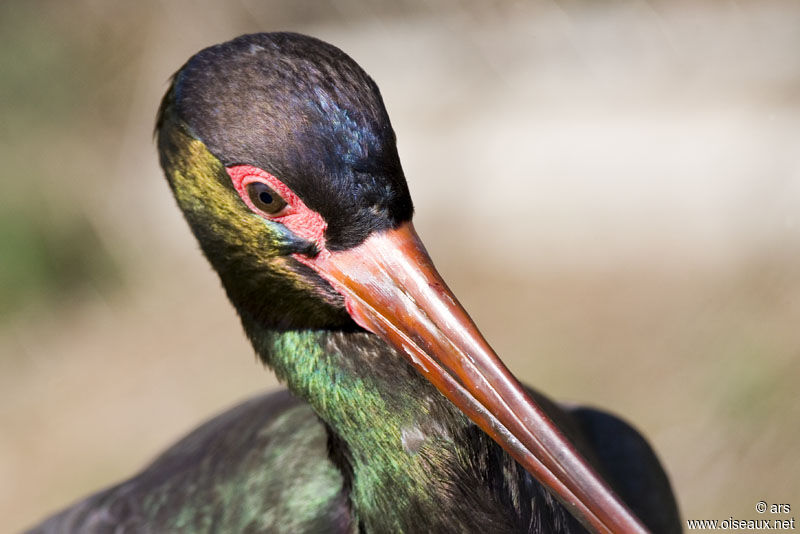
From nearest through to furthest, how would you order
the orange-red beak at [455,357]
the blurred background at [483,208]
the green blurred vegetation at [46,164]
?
1. the orange-red beak at [455,357]
2. the blurred background at [483,208]
3. the green blurred vegetation at [46,164]

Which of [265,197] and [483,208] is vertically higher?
[265,197]

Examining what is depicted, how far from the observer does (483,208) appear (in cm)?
512

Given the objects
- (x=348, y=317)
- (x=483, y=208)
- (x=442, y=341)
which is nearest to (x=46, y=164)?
(x=483, y=208)

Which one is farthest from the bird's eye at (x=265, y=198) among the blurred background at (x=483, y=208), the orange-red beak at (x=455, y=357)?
the blurred background at (x=483, y=208)

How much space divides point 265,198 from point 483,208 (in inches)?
139

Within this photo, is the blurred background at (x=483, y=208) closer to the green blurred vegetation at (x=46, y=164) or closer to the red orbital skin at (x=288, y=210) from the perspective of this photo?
the green blurred vegetation at (x=46, y=164)

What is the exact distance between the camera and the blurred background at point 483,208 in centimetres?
450

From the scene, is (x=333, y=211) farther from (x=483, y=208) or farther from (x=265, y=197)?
(x=483, y=208)

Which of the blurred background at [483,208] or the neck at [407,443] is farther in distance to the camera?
the blurred background at [483,208]

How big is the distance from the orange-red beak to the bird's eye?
0.41 feet

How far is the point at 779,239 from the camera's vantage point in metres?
4.57

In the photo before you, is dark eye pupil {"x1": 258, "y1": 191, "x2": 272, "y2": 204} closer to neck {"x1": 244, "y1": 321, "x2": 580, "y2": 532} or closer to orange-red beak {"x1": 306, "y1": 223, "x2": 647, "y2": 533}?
orange-red beak {"x1": 306, "y1": 223, "x2": 647, "y2": 533}

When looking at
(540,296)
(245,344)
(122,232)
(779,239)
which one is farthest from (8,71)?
(779,239)

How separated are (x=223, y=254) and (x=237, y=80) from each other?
32cm
